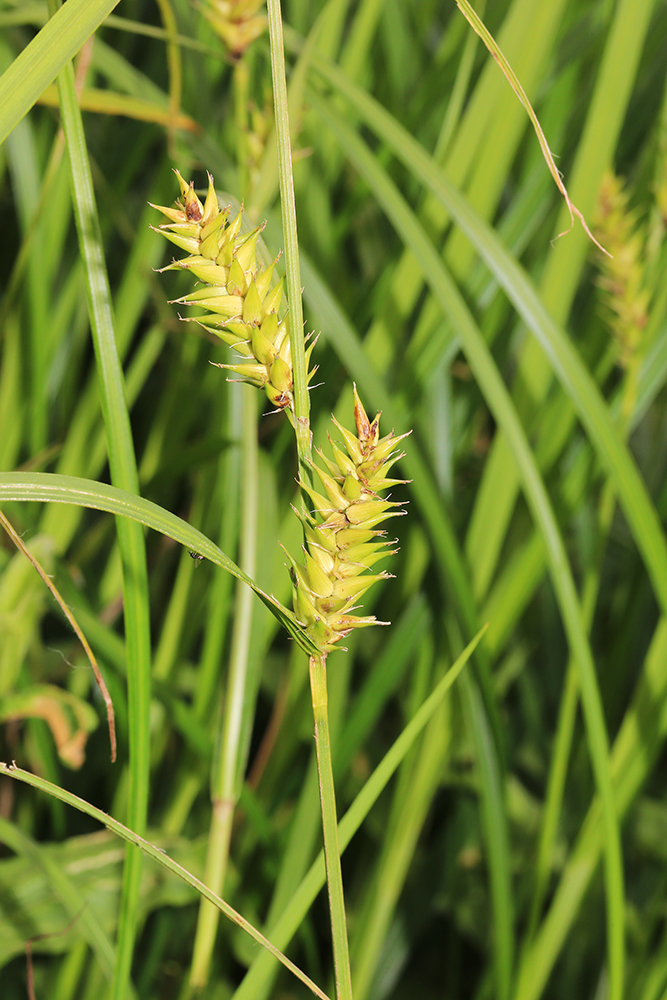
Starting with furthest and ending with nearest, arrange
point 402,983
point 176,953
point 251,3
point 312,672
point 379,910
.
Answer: point 402,983 < point 176,953 < point 379,910 < point 251,3 < point 312,672

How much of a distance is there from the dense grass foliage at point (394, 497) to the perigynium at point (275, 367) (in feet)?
0.30

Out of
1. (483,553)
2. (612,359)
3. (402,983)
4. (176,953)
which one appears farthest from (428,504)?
(402,983)

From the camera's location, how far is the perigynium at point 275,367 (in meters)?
0.19

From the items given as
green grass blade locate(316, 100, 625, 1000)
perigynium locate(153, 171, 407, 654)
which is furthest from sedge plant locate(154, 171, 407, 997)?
green grass blade locate(316, 100, 625, 1000)

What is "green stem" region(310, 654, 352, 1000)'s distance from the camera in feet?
0.63

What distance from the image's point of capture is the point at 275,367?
19cm

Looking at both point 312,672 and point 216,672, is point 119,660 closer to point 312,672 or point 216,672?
point 216,672

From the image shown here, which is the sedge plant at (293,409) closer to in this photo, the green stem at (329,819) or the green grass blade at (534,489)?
the green stem at (329,819)

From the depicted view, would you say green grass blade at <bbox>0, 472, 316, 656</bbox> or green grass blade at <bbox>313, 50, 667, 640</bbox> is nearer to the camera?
green grass blade at <bbox>0, 472, 316, 656</bbox>

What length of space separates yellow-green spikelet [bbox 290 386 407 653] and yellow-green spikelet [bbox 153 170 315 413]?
1.0 inches

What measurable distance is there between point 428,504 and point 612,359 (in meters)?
0.23

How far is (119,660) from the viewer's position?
46 cm

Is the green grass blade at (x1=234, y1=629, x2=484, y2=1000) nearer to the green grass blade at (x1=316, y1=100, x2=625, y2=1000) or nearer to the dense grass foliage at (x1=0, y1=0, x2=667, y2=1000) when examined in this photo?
the dense grass foliage at (x1=0, y1=0, x2=667, y2=1000)

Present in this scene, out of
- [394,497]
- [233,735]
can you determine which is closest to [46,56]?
[233,735]
